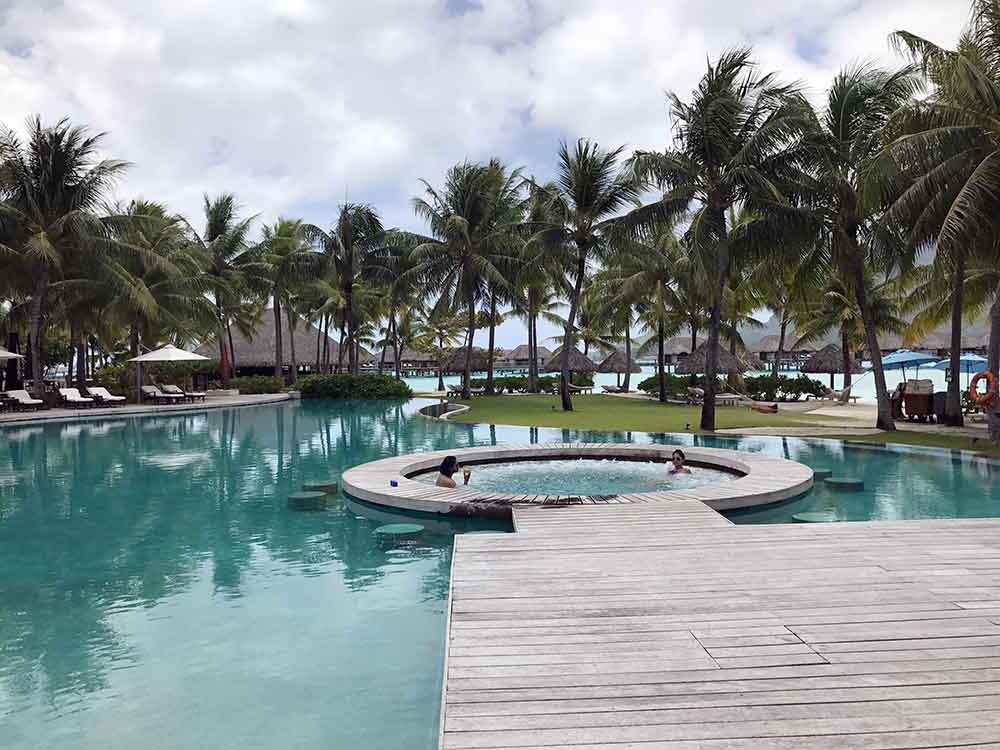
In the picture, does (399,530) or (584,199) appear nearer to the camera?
(399,530)

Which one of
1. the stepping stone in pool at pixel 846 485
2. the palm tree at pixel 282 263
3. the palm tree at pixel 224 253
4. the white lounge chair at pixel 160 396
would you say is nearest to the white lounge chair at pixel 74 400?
the white lounge chair at pixel 160 396

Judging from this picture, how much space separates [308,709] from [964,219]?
44.3 feet

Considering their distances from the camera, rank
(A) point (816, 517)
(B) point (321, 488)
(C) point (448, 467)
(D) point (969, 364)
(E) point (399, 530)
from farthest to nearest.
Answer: (D) point (969, 364) < (B) point (321, 488) < (C) point (448, 467) < (A) point (816, 517) < (E) point (399, 530)

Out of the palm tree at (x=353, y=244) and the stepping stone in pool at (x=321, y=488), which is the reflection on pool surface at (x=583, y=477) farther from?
the palm tree at (x=353, y=244)

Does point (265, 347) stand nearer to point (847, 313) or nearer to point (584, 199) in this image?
point (584, 199)

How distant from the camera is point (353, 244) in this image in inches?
1268

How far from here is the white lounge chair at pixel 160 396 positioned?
28.8 metres

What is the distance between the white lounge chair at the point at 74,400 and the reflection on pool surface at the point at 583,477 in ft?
65.2

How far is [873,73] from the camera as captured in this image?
16.5 meters

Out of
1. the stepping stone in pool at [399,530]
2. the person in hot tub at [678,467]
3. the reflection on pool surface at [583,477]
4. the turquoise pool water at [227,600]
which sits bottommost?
the turquoise pool water at [227,600]

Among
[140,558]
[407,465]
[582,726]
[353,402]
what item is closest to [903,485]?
[407,465]

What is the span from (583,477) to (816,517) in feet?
13.7

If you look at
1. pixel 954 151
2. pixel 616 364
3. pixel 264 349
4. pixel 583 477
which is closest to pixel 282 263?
pixel 264 349

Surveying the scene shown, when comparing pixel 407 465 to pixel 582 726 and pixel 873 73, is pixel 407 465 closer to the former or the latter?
pixel 582 726
